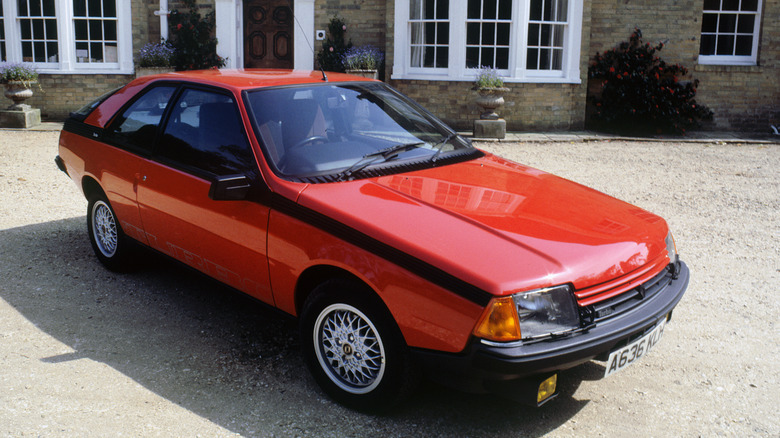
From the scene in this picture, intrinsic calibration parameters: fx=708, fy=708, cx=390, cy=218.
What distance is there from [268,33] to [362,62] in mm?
2234

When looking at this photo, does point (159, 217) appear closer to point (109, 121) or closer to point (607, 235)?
point (109, 121)

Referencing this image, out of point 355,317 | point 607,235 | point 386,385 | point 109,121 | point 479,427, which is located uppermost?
point 109,121

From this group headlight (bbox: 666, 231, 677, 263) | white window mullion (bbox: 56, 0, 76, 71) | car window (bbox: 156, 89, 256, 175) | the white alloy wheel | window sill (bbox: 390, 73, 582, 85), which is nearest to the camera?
the white alloy wheel

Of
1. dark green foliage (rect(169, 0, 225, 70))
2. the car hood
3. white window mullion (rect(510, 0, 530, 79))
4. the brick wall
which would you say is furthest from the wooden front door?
the car hood

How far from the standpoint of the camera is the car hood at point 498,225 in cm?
290

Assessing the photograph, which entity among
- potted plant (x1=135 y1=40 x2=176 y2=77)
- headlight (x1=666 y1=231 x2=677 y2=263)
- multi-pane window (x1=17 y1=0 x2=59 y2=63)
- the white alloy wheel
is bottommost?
the white alloy wheel

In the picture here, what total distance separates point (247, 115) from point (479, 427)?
79.5 inches

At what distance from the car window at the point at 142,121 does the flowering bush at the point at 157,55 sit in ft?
29.3

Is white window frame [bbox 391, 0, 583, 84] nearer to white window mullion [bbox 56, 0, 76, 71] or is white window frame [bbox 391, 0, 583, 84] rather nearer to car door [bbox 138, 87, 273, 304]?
white window mullion [bbox 56, 0, 76, 71]

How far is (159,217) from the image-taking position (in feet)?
14.1

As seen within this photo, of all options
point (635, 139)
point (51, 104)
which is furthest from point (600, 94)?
point (51, 104)

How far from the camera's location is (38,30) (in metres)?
13.7

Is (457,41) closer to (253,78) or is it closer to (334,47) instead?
(334,47)

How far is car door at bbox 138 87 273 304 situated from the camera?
3693 mm
